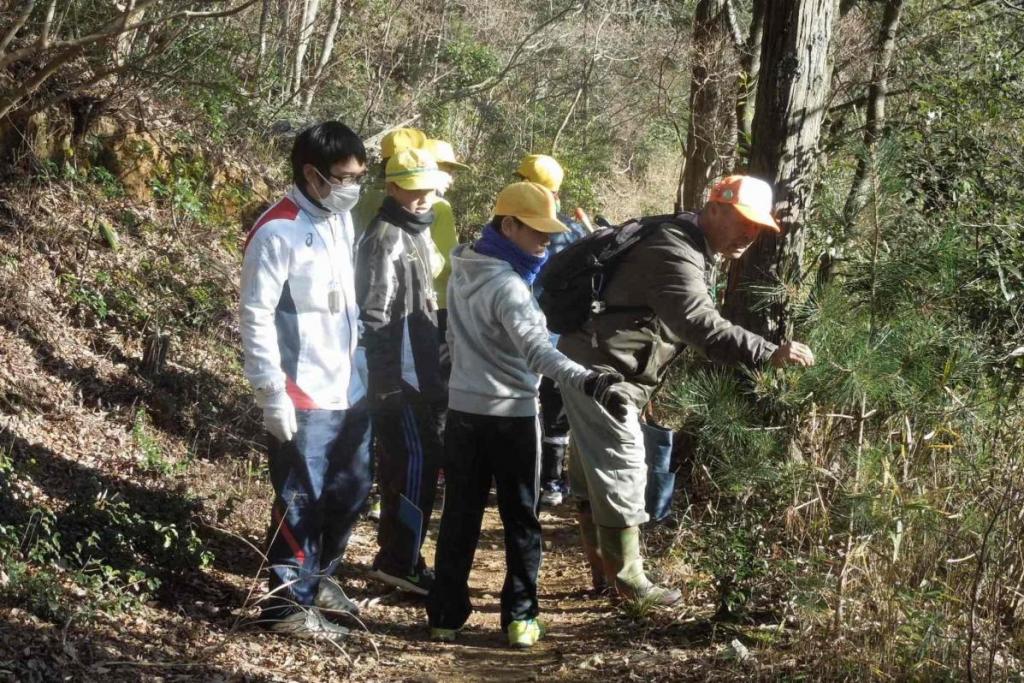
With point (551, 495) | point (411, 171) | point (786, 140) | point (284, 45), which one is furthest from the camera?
Answer: point (284, 45)

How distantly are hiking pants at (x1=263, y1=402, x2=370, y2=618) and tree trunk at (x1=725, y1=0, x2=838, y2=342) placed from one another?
217cm

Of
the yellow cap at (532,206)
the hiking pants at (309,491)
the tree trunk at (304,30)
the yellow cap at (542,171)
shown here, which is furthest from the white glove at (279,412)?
the tree trunk at (304,30)

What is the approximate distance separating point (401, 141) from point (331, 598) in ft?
7.38

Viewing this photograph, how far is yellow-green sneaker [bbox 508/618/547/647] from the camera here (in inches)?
187

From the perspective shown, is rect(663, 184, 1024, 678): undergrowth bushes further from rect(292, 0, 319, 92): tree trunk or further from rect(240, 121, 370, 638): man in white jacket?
rect(292, 0, 319, 92): tree trunk

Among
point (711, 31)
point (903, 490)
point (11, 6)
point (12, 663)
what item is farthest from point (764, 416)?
point (711, 31)

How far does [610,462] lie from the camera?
16.1 feet

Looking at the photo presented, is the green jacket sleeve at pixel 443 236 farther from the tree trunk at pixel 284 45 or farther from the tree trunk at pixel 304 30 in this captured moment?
the tree trunk at pixel 284 45

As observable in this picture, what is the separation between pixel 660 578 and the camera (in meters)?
5.37

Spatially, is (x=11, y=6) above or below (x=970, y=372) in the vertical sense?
above

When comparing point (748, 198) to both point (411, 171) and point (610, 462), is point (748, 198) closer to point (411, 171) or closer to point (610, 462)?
point (610, 462)

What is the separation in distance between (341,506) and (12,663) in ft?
4.77

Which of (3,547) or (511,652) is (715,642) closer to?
(511,652)

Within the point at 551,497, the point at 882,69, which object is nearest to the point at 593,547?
the point at 551,497
